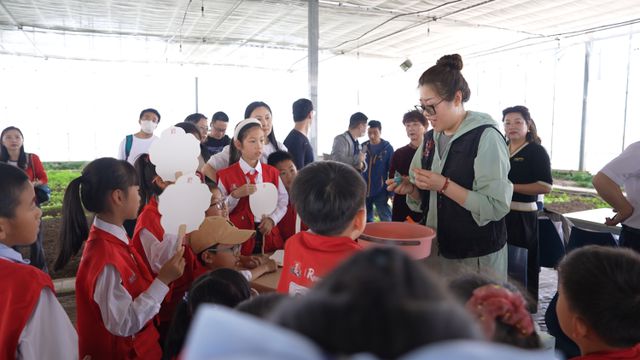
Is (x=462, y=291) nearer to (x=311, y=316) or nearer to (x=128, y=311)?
(x=311, y=316)

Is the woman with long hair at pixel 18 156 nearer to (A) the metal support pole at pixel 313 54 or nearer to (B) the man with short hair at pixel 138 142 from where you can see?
(B) the man with short hair at pixel 138 142

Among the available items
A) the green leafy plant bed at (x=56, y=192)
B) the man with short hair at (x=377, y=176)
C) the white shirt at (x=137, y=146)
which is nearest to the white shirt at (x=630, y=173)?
the man with short hair at (x=377, y=176)

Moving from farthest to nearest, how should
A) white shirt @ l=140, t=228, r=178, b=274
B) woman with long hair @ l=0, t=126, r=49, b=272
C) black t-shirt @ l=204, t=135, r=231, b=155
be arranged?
black t-shirt @ l=204, t=135, r=231, b=155 → woman with long hair @ l=0, t=126, r=49, b=272 → white shirt @ l=140, t=228, r=178, b=274

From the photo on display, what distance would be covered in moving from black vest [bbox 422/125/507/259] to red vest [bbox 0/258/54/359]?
145 cm

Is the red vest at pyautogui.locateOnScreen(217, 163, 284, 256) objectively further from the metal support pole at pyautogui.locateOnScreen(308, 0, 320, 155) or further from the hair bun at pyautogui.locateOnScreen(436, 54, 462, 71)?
the metal support pole at pyautogui.locateOnScreen(308, 0, 320, 155)

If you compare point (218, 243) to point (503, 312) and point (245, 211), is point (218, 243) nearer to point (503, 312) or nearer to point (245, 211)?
point (245, 211)

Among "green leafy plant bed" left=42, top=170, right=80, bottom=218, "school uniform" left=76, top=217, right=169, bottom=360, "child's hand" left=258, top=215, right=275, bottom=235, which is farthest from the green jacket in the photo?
"green leafy plant bed" left=42, top=170, right=80, bottom=218

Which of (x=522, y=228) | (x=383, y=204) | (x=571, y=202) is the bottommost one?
(x=571, y=202)

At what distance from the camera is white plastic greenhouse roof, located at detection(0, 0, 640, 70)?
6398 mm

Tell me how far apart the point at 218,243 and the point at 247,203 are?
622 mm

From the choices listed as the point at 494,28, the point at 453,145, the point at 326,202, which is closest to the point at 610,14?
the point at 494,28

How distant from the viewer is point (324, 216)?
1.24 meters

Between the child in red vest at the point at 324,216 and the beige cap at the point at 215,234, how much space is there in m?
0.55

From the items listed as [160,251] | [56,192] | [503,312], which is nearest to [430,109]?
[503,312]
